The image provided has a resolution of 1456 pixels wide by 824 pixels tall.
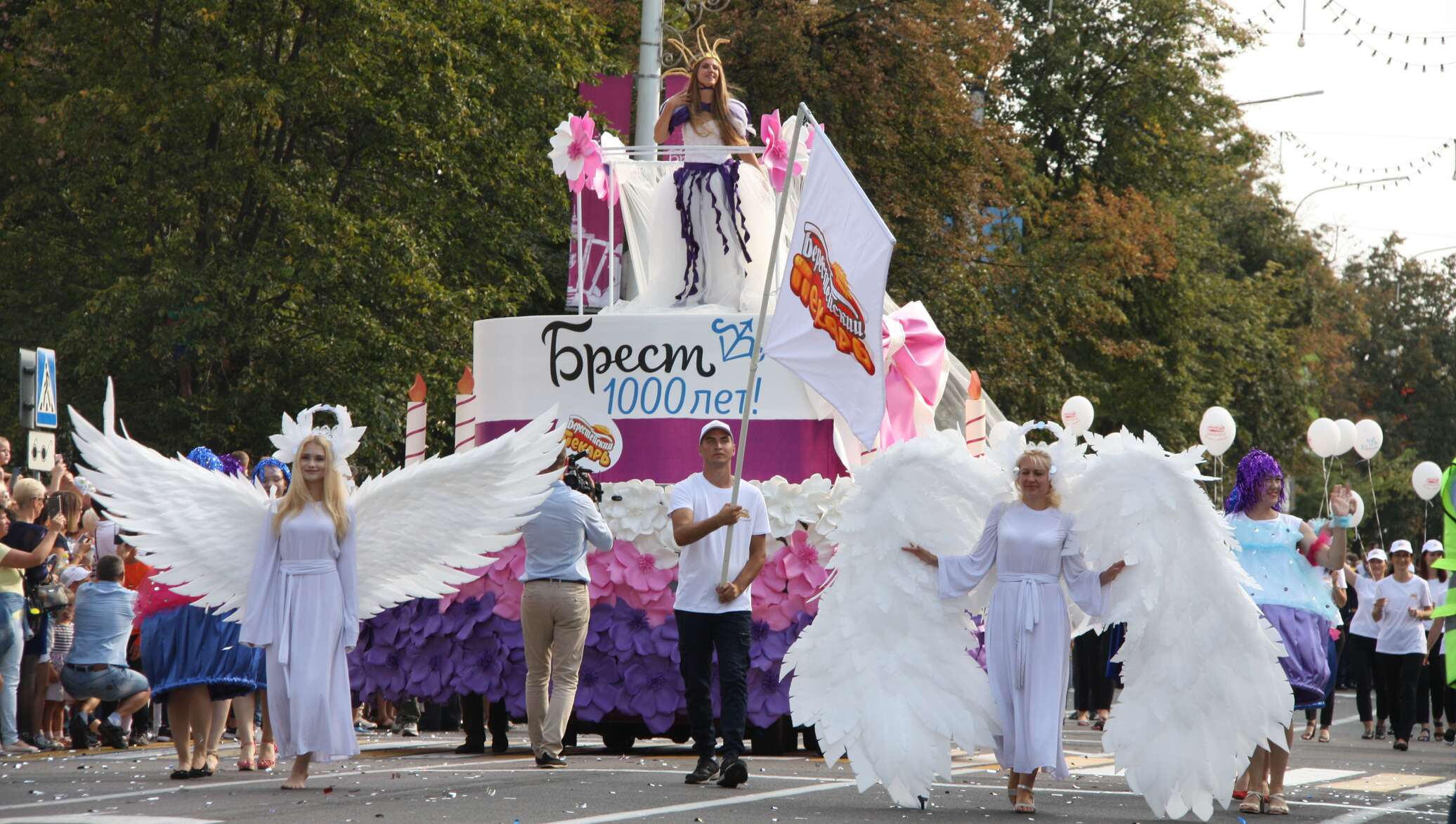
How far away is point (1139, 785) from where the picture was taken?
9.08 meters

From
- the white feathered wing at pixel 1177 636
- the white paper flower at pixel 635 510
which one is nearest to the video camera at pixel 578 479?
the white paper flower at pixel 635 510

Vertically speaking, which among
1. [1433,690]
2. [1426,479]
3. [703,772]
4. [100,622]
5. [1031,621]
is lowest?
[703,772]

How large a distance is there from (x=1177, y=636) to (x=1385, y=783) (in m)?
3.29

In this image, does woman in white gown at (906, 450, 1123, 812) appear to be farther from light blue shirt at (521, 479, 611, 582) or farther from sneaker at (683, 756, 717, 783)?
light blue shirt at (521, 479, 611, 582)

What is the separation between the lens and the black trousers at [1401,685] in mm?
16984

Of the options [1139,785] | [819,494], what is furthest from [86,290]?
[1139,785]

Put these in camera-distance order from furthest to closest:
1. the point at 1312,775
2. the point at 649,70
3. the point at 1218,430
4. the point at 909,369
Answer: the point at 1218,430
the point at 649,70
the point at 909,369
the point at 1312,775

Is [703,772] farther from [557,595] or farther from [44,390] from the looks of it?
[44,390]

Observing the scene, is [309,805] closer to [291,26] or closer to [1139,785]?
[1139,785]

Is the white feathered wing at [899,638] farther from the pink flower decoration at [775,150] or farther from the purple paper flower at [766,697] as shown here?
the pink flower decoration at [775,150]

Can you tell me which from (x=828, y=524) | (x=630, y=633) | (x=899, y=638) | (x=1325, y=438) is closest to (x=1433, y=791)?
(x=899, y=638)

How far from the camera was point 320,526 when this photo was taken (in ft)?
32.7

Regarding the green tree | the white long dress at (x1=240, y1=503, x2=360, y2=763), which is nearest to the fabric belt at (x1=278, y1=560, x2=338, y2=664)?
the white long dress at (x1=240, y1=503, x2=360, y2=763)

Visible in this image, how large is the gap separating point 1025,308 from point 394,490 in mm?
23218
